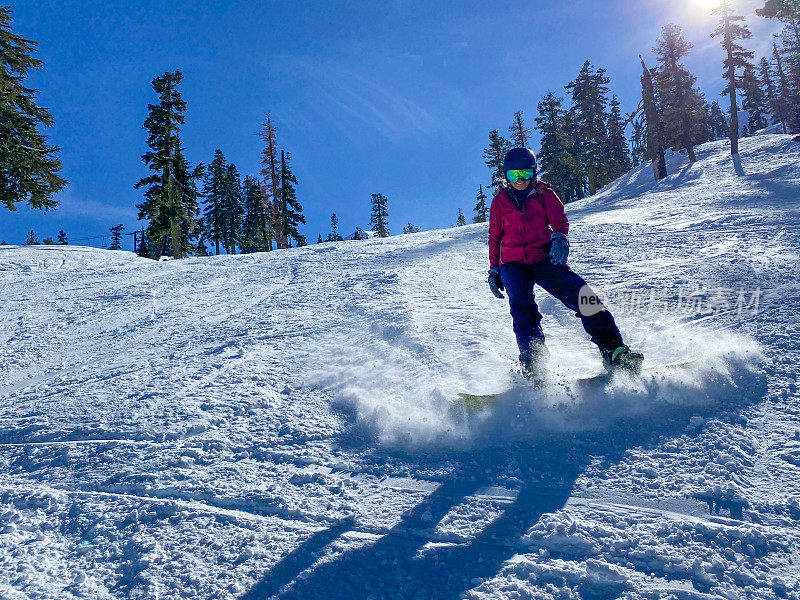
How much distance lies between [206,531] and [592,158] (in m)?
45.5

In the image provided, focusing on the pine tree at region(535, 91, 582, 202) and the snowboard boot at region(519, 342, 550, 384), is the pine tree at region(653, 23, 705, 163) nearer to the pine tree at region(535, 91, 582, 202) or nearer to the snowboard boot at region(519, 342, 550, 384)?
the pine tree at region(535, 91, 582, 202)

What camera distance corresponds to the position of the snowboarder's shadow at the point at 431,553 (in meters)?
1.74

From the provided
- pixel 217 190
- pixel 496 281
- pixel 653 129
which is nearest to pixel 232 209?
pixel 217 190

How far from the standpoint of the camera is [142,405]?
3.56 meters

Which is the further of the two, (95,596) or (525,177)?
(525,177)

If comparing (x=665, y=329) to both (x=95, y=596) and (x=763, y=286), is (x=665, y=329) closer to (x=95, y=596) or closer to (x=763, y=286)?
(x=763, y=286)

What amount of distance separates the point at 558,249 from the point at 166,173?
3131 cm

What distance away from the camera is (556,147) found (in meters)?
40.8

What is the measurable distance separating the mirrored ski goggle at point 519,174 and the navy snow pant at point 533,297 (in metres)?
0.73

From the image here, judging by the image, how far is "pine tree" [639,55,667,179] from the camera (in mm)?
29547

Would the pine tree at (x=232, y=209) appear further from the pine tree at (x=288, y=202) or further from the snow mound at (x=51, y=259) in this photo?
the snow mound at (x=51, y=259)

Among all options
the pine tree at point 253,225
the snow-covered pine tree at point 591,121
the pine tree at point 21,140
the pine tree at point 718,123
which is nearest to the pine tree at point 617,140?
the snow-covered pine tree at point 591,121

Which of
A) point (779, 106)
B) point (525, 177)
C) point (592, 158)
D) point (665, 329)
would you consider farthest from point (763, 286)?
point (779, 106)

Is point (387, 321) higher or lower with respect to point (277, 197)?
lower
